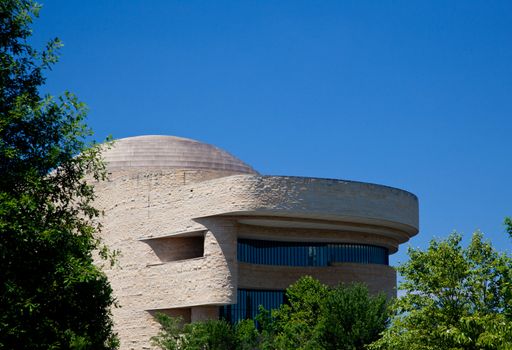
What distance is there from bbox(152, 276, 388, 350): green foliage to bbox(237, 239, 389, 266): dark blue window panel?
7.18 m

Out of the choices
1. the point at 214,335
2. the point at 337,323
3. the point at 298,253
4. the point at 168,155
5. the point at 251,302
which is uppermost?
the point at 168,155

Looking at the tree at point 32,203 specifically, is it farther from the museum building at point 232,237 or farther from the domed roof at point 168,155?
the domed roof at point 168,155

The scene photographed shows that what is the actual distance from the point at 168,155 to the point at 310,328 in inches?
810

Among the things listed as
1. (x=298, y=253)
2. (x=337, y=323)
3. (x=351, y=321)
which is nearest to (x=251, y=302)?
(x=298, y=253)

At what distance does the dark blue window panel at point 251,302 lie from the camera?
151 ft

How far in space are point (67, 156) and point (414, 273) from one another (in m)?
12.6

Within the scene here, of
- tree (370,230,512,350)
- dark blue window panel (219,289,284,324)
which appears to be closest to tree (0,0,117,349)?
tree (370,230,512,350)

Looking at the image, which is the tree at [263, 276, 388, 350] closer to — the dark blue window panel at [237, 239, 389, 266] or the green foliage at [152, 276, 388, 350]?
the green foliage at [152, 276, 388, 350]

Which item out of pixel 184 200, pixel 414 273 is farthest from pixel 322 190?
pixel 414 273

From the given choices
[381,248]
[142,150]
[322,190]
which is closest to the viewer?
[322,190]

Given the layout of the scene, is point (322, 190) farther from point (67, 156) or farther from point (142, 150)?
point (67, 156)

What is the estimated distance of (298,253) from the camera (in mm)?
48938

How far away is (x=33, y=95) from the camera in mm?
24125

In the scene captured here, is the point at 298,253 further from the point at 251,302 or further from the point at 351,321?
the point at 351,321
